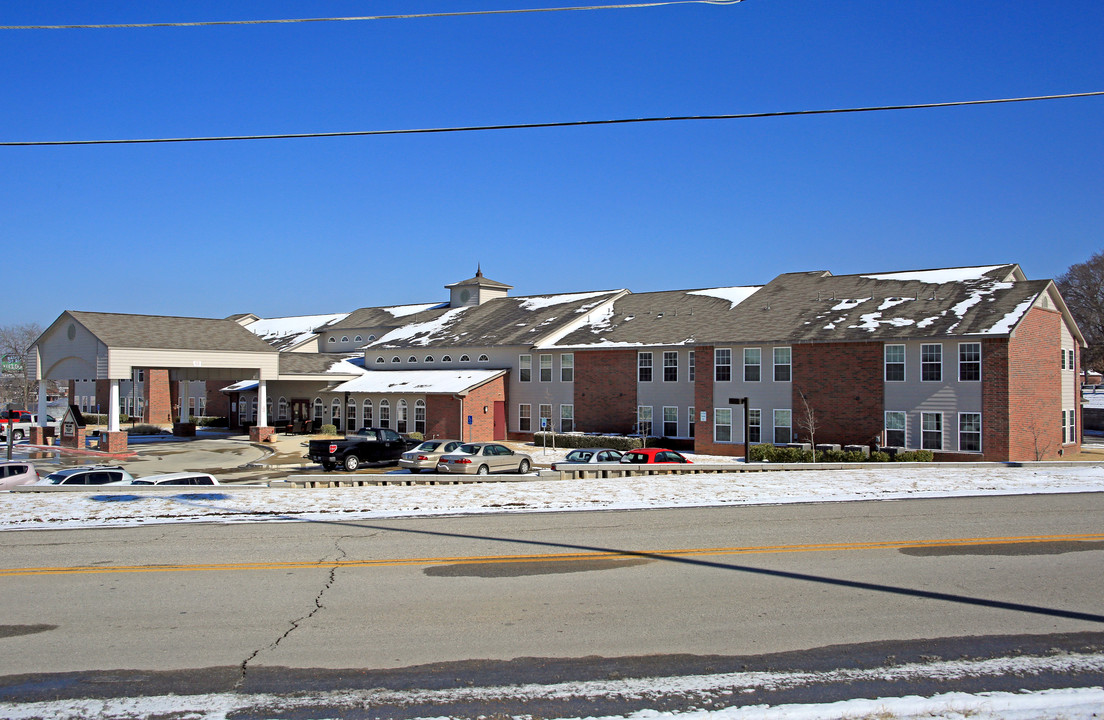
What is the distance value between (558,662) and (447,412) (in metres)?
41.3

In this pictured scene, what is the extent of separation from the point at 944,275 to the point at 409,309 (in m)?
44.5

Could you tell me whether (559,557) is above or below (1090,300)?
below

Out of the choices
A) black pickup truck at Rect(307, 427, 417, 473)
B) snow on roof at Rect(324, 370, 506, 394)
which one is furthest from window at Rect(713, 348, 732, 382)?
black pickup truck at Rect(307, 427, 417, 473)

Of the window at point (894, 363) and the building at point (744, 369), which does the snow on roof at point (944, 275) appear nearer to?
the building at point (744, 369)

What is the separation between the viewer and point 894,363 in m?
35.5

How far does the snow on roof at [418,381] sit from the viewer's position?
4922 centimetres

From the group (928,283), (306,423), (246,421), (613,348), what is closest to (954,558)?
(928,283)

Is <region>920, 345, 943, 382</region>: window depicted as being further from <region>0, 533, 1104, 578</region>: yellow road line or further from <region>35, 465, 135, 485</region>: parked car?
<region>35, 465, 135, 485</region>: parked car

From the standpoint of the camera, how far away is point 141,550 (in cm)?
1224

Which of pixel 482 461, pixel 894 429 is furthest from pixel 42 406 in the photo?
pixel 894 429

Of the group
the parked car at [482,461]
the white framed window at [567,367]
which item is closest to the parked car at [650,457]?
the parked car at [482,461]

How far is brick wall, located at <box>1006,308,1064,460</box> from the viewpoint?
1302 inches

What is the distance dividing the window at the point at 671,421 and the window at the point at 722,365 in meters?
3.93

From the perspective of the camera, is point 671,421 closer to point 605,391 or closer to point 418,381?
point 605,391
